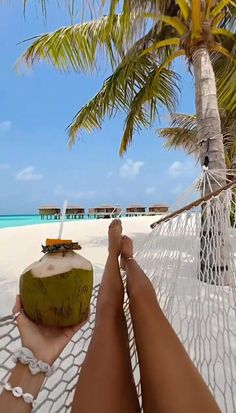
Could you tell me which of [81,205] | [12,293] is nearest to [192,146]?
[12,293]

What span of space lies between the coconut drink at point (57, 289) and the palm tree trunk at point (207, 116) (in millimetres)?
1569

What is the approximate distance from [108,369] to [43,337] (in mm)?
111

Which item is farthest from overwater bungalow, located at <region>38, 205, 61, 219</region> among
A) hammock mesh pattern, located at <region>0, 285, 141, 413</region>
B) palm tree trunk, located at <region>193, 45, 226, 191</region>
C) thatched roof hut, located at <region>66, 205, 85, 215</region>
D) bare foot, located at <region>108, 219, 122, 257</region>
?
bare foot, located at <region>108, 219, 122, 257</region>

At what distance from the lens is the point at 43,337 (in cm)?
43

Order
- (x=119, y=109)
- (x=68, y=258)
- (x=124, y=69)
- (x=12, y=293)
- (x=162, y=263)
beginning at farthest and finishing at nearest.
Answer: (x=119, y=109) → (x=124, y=69) → (x=12, y=293) → (x=162, y=263) → (x=68, y=258)

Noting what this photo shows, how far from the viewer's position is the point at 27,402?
1.33 ft

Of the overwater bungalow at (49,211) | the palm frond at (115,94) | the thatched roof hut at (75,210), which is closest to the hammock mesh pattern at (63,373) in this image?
the palm frond at (115,94)

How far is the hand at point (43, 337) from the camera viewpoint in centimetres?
42

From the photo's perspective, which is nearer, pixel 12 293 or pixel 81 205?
pixel 12 293

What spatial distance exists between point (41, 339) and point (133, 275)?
0.23m

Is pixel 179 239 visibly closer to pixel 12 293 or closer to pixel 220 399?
pixel 220 399

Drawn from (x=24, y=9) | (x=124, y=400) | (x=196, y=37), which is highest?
(x=196, y=37)

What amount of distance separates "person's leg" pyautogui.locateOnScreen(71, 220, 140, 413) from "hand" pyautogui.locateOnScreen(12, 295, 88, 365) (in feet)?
0.21

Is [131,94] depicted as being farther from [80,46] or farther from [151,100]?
[80,46]
